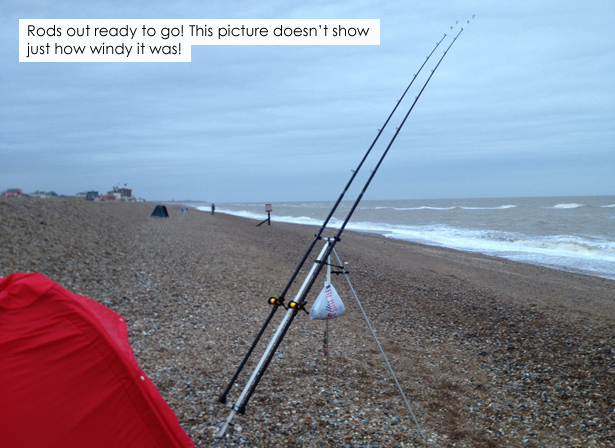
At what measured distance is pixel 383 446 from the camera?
3910 millimetres

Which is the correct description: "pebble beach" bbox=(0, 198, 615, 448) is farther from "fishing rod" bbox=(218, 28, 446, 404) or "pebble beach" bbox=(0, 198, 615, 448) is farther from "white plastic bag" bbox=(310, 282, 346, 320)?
"white plastic bag" bbox=(310, 282, 346, 320)

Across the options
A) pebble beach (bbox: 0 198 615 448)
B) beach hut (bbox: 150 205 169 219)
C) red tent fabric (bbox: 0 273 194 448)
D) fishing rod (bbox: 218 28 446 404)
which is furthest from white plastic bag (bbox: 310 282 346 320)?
beach hut (bbox: 150 205 169 219)

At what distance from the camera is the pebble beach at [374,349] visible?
13.8 ft

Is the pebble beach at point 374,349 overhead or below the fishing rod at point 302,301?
below

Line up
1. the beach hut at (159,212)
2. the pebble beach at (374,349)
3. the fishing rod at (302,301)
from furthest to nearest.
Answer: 1. the beach hut at (159,212)
2. the pebble beach at (374,349)
3. the fishing rod at (302,301)

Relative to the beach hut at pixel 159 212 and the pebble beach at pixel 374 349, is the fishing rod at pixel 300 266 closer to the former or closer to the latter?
the pebble beach at pixel 374 349

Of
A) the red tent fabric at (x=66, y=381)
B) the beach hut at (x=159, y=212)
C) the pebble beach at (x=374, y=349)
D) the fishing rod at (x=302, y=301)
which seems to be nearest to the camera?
the red tent fabric at (x=66, y=381)

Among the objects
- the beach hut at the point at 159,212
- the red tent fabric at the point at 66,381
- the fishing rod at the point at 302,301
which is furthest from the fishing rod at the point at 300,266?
the beach hut at the point at 159,212

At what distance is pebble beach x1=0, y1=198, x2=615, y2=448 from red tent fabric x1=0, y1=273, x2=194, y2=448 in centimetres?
87

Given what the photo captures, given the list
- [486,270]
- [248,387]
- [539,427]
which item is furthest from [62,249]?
[486,270]

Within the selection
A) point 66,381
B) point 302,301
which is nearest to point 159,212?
point 302,301

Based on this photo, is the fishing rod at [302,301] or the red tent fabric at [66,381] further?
the fishing rod at [302,301]

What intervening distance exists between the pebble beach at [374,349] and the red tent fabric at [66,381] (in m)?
0.87

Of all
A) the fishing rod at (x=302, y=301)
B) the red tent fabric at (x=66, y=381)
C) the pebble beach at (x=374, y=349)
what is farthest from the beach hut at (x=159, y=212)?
the red tent fabric at (x=66, y=381)
